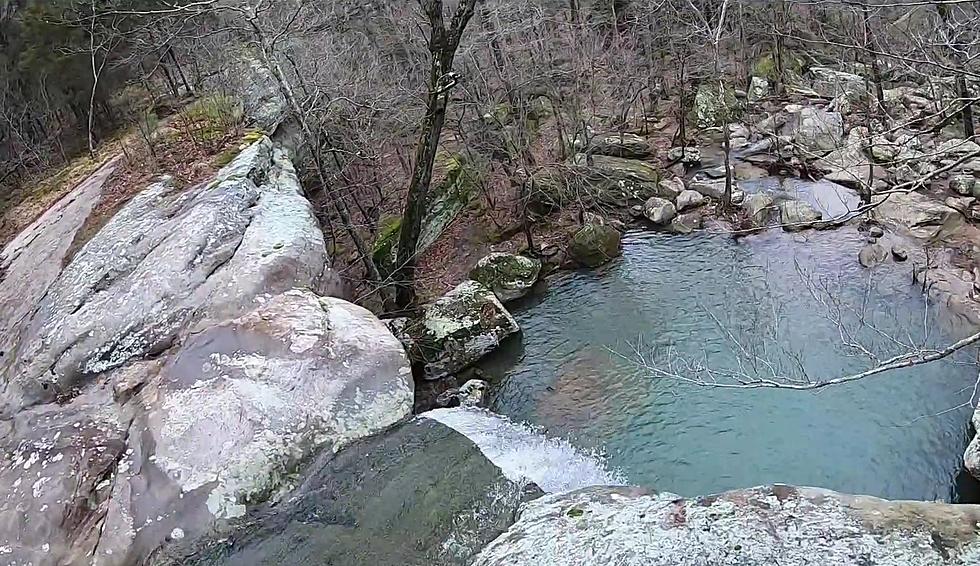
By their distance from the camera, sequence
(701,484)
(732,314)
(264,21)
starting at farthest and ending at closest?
(264,21)
(732,314)
(701,484)

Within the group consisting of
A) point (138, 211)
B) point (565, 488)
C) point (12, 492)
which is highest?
point (138, 211)

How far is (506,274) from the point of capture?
13703 millimetres

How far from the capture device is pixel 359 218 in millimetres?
15938

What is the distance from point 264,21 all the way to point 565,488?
9873 millimetres

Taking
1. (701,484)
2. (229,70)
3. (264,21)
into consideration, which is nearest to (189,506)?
(701,484)

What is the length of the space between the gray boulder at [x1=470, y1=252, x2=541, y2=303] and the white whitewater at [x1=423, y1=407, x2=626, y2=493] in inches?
169

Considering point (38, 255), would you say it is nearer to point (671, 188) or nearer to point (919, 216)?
point (671, 188)

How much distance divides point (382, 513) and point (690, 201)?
1168cm

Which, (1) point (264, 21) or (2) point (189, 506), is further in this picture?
(1) point (264, 21)

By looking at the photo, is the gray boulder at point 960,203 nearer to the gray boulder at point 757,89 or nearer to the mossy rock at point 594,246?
the mossy rock at point 594,246

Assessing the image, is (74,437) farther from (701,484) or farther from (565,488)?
(701,484)

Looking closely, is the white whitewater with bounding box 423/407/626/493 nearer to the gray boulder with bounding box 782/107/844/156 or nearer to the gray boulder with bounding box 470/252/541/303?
the gray boulder with bounding box 470/252/541/303

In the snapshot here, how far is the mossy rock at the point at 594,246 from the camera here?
46.9 feet

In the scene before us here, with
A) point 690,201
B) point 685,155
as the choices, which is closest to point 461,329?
point 690,201
